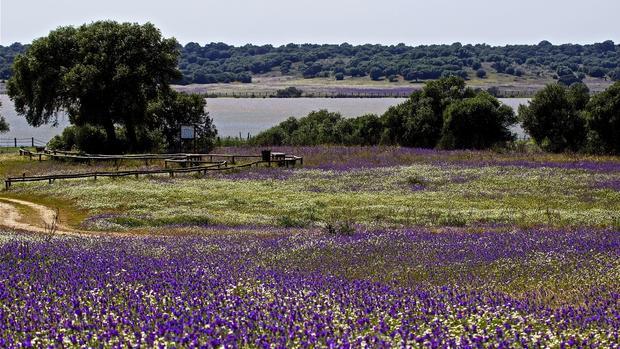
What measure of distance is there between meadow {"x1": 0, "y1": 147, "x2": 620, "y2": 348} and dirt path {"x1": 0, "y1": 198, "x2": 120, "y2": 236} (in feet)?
3.00

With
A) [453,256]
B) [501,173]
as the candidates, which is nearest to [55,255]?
[453,256]

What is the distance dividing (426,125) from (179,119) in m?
25.0

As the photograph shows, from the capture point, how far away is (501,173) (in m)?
49.7

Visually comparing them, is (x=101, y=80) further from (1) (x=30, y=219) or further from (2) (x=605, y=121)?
(2) (x=605, y=121)

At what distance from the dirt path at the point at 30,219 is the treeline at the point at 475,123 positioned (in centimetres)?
4351

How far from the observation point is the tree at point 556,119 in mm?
69062

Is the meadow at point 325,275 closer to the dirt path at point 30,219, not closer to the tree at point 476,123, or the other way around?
the dirt path at point 30,219

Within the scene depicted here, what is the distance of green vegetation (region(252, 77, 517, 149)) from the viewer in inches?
2891

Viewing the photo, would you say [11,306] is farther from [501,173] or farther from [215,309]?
[501,173]

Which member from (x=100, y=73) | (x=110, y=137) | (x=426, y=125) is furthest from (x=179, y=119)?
(x=426, y=125)

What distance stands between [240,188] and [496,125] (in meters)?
36.0

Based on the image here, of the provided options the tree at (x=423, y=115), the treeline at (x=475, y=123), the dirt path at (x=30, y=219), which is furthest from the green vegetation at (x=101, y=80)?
the dirt path at (x=30, y=219)

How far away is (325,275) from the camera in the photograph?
1603 cm

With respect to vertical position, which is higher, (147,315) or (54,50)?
(54,50)
